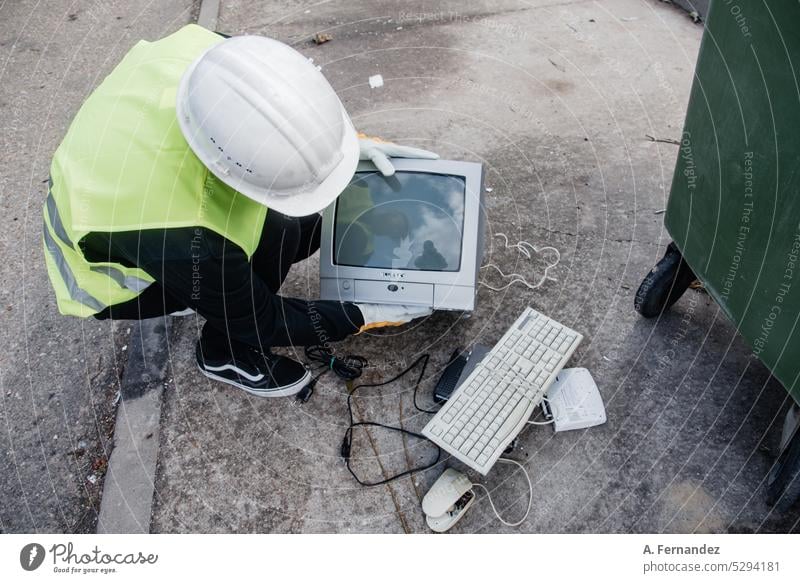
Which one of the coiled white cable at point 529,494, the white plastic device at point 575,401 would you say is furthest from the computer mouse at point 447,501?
the white plastic device at point 575,401

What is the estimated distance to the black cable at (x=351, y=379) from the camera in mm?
2291

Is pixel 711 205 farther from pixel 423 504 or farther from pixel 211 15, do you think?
pixel 211 15

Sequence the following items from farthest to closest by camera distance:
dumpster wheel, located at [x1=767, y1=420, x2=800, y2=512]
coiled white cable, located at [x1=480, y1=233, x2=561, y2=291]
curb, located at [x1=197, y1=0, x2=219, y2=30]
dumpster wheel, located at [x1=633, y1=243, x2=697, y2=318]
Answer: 1. curb, located at [x1=197, y1=0, x2=219, y2=30]
2. coiled white cable, located at [x1=480, y1=233, x2=561, y2=291]
3. dumpster wheel, located at [x1=633, y1=243, x2=697, y2=318]
4. dumpster wheel, located at [x1=767, y1=420, x2=800, y2=512]

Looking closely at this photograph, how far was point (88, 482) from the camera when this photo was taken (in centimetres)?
236

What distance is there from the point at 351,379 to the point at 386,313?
31 cm

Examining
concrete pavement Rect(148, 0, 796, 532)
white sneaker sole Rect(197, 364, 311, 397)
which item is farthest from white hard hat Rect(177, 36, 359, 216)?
concrete pavement Rect(148, 0, 796, 532)

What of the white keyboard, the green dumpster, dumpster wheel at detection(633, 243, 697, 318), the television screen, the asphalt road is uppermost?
the green dumpster

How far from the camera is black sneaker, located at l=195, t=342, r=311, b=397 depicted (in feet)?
8.14

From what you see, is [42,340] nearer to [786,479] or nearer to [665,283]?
[665,283]

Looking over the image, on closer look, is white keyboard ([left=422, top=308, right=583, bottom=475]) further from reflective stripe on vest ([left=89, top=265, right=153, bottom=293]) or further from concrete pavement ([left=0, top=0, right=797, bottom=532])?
reflective stripe on vest ([left=89, top=265, right=153, bottom=293])

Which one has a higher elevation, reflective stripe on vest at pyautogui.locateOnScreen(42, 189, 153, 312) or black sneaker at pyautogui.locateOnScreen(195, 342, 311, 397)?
reflective stripe on vest at pyautogui.locateOnScreen(42, 189, 153, 312)

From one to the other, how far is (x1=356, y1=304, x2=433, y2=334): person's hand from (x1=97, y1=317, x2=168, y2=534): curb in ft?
2.97

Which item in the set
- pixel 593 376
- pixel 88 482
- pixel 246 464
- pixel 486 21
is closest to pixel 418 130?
pixel 486 21

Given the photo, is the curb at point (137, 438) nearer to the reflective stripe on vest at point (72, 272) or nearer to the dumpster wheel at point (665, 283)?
the reflective stripe on vest at point (72, 272)
